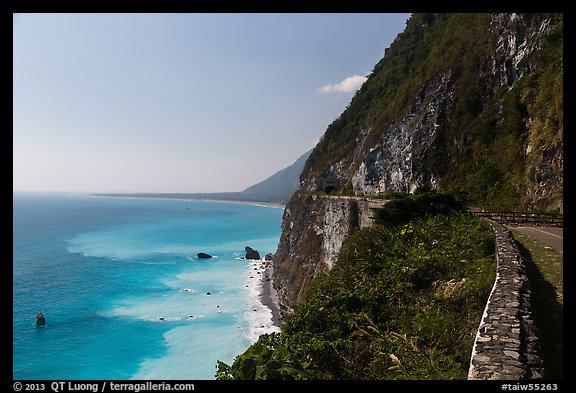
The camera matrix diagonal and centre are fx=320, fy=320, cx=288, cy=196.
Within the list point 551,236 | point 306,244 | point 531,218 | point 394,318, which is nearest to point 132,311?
point 306,244

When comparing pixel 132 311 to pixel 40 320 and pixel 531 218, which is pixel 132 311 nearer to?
pixel 40 320

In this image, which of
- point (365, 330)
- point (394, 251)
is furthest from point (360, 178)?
point (365, 330)

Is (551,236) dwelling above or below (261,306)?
above

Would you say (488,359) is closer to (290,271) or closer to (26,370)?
(26,370)

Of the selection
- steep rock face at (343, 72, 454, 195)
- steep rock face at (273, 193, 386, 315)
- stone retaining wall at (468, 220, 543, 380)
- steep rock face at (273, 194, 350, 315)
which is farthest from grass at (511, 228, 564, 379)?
steep rock face at (343, 72, 454, 195)

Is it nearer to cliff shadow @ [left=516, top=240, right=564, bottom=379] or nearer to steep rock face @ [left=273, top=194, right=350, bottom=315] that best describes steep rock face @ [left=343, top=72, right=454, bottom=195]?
steep rock face @ [left=273, top=194, right=350, bottom=315]

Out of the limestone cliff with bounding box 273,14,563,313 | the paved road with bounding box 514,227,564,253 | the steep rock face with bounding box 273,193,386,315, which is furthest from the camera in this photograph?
the steep rock face with bounding box 273,193,386,315

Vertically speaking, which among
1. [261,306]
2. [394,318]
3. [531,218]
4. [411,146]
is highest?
[411,146]
